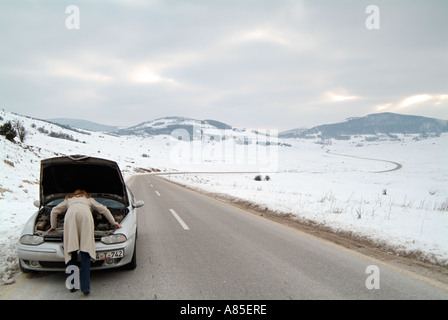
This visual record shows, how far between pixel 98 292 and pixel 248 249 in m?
3.11

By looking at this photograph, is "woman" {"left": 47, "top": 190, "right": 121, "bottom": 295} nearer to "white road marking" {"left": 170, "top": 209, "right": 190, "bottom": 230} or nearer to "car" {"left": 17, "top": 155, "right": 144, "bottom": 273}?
"car" {"left": 17, "top": 155, "right": 144, "bottom": 273}

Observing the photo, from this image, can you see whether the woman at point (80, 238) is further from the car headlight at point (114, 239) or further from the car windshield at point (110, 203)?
the car windshield at point (110, 203)

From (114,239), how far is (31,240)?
116 centimetres

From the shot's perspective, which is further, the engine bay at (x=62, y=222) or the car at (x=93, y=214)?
the engine bay at (x=62, y=222)

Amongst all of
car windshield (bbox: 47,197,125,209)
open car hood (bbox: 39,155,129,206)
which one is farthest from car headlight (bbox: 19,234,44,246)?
car windshield (bbox: 47,197,125,209)

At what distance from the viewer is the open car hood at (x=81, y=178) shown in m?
5.15

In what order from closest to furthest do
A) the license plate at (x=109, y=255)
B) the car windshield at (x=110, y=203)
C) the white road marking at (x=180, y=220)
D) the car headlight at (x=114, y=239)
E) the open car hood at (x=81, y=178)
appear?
the license plate at (x=109, y=255)
the car headlight at (x=114, y=239)
the open car hood at (x=81, y=178)
the car windshield at (x=110, y=203)
the white road marking at (x=180, y=220)

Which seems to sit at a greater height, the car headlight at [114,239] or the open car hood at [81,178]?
the open car hood at [81,178]

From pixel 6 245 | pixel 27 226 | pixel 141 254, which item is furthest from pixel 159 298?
pixel 6 245

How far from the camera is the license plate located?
12.7 ft

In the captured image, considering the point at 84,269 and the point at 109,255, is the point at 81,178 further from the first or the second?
the point at 84,269

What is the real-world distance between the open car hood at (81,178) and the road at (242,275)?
57.8 inches

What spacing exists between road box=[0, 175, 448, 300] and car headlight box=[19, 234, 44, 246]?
603mm

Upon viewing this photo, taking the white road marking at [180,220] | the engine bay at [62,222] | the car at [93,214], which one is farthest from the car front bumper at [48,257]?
the white road marking at [180,220]
